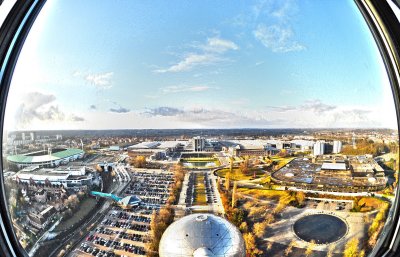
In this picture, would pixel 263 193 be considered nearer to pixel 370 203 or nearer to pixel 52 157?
pixel 370 203

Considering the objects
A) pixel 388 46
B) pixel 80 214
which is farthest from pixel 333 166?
pixel 80 214

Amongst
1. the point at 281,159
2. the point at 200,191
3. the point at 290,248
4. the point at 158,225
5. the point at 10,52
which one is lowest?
the point at 290,248

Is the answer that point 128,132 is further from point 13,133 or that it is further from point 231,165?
point 231,165

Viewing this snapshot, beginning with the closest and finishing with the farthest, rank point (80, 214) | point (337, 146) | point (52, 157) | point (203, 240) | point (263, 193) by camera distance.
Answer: point (203, 240) < point (52, 157) < point (337, 146) < point (80, 214) < point (263, 193)

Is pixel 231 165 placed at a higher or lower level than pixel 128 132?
lower

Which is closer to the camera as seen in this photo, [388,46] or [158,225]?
[388,46]

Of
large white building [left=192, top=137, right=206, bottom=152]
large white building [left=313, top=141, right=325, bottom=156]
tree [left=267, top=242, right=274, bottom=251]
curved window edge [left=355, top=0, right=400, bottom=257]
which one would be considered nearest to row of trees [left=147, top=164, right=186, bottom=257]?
large white building [left=192, top=137, right=206, bottom=152]

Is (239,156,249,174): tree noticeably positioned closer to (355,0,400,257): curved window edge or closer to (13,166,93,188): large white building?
(355,0,400,257): curved window edge

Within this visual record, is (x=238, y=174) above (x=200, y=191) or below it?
above

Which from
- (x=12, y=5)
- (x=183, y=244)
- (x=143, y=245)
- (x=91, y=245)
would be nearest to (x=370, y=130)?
(x=183, y=244)
